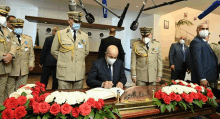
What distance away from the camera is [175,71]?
144 inches

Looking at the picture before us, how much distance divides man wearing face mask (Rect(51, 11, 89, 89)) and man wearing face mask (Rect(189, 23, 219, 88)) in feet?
5.33

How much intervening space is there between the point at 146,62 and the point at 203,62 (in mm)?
797

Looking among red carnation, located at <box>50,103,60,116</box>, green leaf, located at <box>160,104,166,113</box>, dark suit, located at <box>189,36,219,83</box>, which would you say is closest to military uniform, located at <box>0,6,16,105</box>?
red carnation, located at <box>50,103,60,116</box>

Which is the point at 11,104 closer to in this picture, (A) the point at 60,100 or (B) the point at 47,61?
(A) the point at 60,100

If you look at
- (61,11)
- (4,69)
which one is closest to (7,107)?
(4,69)

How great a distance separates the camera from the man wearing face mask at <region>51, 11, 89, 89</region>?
190 cm

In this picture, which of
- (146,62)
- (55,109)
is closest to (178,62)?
(146,62)

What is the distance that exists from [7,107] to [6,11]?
1.79 metres

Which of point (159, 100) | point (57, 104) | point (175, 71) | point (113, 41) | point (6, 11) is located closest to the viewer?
point (57, 104)

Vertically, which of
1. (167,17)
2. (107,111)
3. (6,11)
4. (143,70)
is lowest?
(107,111)

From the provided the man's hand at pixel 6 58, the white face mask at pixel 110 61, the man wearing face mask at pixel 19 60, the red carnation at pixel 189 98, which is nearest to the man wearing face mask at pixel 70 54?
the white face mask at pixel 110 61

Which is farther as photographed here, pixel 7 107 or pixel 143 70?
pixel 143 70

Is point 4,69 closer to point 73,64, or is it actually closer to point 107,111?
point 73,64

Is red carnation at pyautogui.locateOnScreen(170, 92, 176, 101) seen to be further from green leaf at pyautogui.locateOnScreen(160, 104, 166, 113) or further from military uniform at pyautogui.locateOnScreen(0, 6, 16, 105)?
military uniform at pyautogui.locateOnScreen(0, 6, 16, 105)
